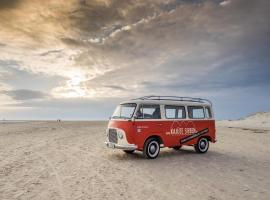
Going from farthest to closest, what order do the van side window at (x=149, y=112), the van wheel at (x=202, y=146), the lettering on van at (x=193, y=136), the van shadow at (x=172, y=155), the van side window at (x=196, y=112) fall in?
the van wheel at (x=202, y=146) → the van side window at (x=196, y=112) → the lettering on van at (x=193, y=136) → the van shadow at (x=172, y=155) → the van side window at (x=149, y=112)

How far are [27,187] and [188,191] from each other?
4.95 metres

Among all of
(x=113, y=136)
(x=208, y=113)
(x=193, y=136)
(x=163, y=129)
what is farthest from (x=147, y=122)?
(x=208, y=113)

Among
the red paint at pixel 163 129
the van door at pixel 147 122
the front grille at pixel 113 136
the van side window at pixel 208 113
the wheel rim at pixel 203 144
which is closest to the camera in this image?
the red paint at pixel 163 129

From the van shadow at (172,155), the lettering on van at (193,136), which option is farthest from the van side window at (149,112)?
the lettering on van at (193,136)

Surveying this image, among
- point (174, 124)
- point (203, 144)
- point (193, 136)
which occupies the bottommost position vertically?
point (203, 144)

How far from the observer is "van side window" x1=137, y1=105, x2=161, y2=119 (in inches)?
604

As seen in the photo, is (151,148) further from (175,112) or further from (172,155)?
(175,112)

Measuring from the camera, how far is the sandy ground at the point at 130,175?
973 centimetres

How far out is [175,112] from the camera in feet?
55.3

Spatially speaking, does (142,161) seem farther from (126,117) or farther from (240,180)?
(240,180)

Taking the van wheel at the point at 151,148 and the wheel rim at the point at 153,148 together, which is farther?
the wheel rim at the point at 153,148

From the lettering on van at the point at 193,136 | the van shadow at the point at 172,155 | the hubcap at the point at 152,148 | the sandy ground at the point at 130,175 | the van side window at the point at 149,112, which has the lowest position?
the sandy ground at the point at 130,175

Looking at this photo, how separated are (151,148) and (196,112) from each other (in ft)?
12.4

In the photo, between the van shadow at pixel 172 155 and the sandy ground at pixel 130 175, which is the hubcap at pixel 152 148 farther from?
the sandy ground at pixel 130 175
